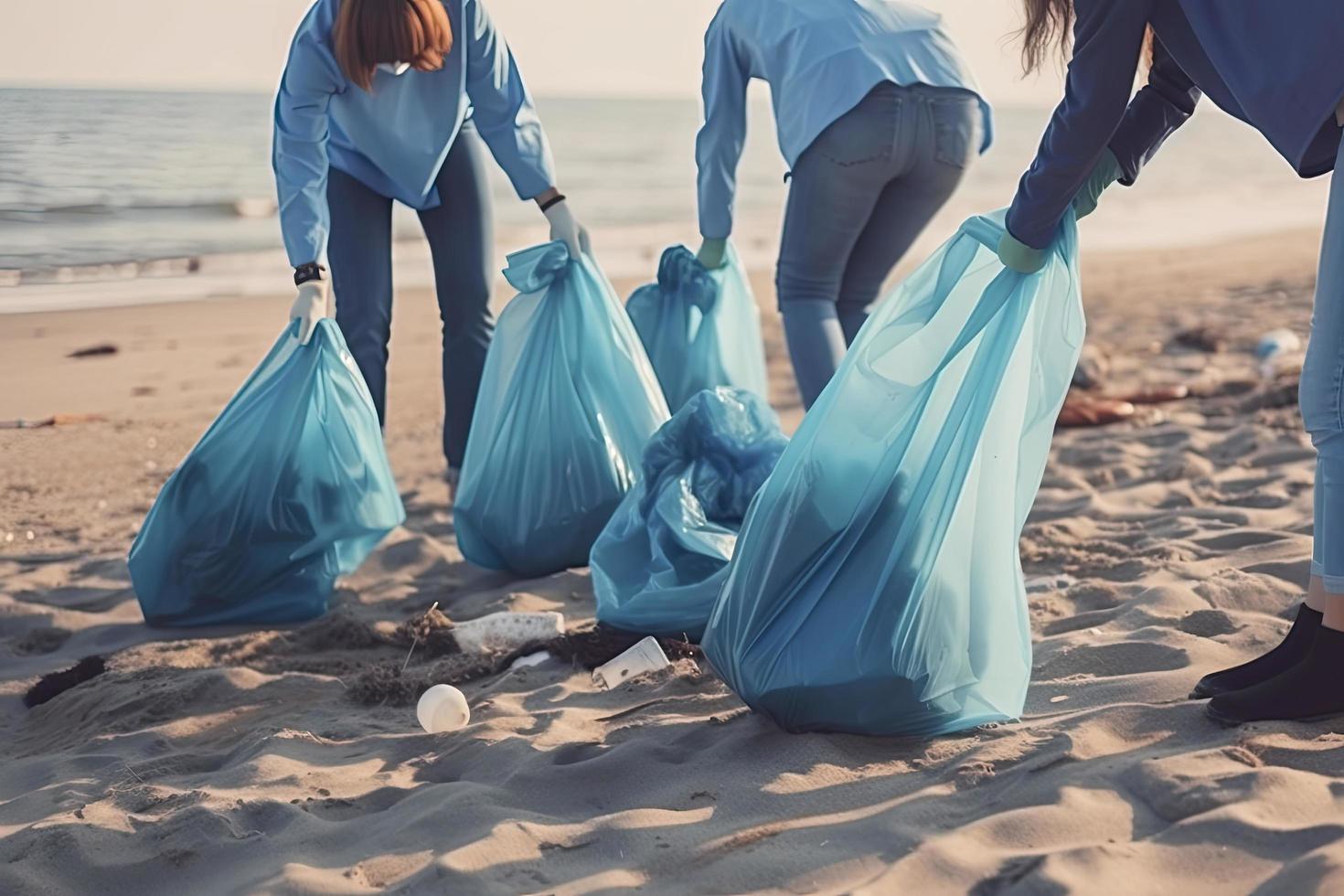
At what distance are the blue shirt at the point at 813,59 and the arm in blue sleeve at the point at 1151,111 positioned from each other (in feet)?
2.78

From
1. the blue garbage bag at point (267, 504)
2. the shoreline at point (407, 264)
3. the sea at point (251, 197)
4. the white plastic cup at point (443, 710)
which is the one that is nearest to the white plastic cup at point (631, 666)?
the white plastic cup at point (443, 710)

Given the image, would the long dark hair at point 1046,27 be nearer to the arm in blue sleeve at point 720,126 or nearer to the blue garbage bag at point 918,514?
the blue garbage bag at point 918,514

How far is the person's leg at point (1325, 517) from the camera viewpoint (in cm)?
167

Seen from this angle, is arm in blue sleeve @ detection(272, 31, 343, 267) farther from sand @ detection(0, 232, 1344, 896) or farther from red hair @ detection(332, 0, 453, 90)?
sand @ detection(0, 232, 1344, 896)

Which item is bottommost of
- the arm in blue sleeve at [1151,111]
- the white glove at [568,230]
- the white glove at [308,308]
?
the white glove at [308,308]

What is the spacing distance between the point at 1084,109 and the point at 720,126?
134 cm

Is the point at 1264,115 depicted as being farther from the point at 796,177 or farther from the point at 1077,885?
the point at 796,177

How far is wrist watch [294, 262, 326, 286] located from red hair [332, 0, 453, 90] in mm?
367

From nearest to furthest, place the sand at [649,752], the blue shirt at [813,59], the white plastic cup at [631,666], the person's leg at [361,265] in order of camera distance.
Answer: the sand at [649,752]
the white plastic cup at [631,666]
the blue shirt at [813,59]
the person's leg at [361,265]

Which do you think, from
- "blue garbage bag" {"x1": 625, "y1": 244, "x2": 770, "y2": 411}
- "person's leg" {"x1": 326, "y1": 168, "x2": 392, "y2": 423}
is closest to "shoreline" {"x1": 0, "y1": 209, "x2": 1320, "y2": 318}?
"person's leg" {"x1": 326, "y1": 168, "x2": 392, "y2": 423}

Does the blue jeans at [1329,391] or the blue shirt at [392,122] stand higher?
the blue shirt at [392,122]

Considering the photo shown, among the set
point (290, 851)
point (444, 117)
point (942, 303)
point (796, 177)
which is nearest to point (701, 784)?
point (290, 851)

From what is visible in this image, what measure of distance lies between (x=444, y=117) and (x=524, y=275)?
0.38 m

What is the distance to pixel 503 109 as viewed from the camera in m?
3.03
